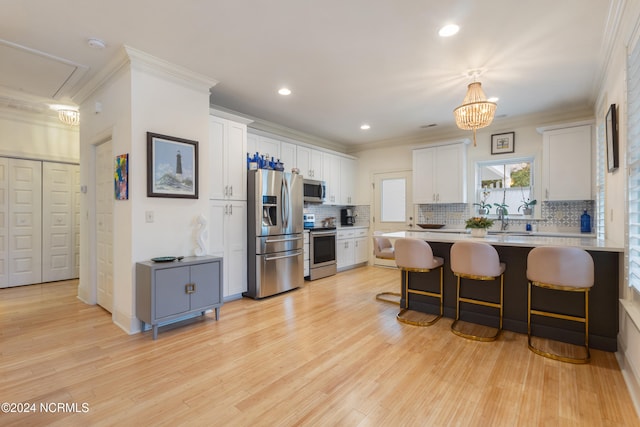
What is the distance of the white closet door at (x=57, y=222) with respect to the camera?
505 centimetres

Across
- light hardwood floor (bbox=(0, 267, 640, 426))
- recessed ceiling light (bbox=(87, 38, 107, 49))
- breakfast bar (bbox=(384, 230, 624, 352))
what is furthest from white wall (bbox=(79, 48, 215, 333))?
breakfast bar (bbox=(384, 230, 624, 352))

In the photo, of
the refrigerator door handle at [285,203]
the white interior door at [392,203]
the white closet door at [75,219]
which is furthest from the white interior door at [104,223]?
the white interior door at [392,203]

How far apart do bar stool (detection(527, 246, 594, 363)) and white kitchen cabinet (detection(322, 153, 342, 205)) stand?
4.01 metres

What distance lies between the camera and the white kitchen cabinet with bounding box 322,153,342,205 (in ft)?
20.0

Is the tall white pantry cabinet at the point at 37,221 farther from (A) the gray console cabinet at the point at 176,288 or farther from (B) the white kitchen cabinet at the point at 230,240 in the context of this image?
(A) the gray console cabinet at the point at 176,288

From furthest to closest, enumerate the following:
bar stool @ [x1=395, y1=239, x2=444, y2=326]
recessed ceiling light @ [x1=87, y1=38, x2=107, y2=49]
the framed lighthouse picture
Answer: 1. bar stool @ [x1=395, y1=239, x2=444, y2=326]
2. the framed lighthouse picture
3. recessed ceiling light @ [x1=87, y1=38, x2=107, y2=49]

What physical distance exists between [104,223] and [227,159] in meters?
1.61

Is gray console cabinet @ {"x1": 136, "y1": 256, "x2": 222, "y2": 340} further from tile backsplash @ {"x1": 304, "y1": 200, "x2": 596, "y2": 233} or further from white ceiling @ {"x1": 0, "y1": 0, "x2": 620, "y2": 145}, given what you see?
tile backsplash @ {"x1": 304, "y1": 200, "x2": 596, "y2": 233}

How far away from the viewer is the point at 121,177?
10.1 ft

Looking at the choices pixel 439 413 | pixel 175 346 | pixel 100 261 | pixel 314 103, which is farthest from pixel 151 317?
pixel 314 103

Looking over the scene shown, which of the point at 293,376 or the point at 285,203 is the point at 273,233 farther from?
the point at 293,376

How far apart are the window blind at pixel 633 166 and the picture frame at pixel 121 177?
13.4 ft

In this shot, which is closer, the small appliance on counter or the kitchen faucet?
the kitchen faucet

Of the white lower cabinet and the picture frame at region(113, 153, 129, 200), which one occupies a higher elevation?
the picture frame at region(113, 153, 129, 200)
